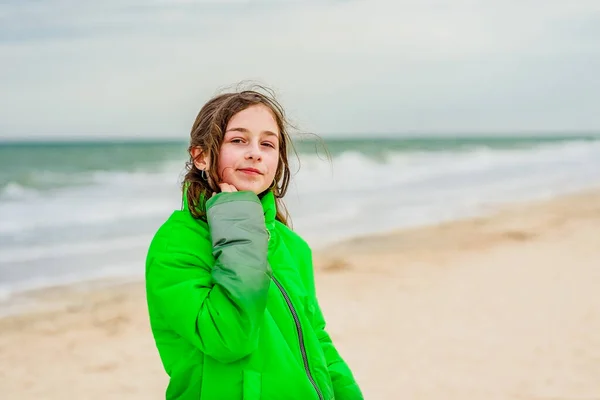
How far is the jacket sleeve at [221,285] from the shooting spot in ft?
5.76

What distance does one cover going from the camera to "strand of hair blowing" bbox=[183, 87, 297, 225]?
2025 millimetres

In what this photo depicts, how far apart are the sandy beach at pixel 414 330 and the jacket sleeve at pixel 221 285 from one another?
2.73 m

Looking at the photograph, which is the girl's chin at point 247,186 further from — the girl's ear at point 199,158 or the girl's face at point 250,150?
the girl's ear at point 199,158

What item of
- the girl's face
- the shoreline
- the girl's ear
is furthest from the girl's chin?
the shoreline

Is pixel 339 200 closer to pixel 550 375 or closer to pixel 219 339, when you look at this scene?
pixel 550 375

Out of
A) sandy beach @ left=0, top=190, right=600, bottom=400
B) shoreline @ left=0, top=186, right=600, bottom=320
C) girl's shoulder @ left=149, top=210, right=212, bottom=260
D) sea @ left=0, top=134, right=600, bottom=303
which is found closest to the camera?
girl's shoulder @ left=149, top=210, right=212, bottom=260

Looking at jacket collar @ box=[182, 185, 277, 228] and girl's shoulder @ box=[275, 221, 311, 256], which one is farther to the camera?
girl's shoulder @ box=[275, 221, 311, 256]

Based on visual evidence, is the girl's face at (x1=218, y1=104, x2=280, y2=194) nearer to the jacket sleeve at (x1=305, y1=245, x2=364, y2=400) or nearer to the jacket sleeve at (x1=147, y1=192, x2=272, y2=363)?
the jacket sleeve at (x1=147, y1=192, x2=272, y2=363)

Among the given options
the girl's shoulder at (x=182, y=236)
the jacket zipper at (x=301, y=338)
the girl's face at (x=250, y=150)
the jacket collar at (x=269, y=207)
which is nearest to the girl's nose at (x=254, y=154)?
the girl's face at (x=250, y=150)

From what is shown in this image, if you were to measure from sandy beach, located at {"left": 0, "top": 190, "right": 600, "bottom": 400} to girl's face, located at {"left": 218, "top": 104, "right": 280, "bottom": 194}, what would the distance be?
261 centimetres

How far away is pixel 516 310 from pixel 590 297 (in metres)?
0.74

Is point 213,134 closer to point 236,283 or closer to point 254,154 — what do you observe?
point 254,154

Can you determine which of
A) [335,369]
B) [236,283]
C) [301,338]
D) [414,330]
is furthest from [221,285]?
[414,330]

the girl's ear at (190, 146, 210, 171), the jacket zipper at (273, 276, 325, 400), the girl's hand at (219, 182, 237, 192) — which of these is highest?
the girl's ear at (190, 146, 210, 171)
